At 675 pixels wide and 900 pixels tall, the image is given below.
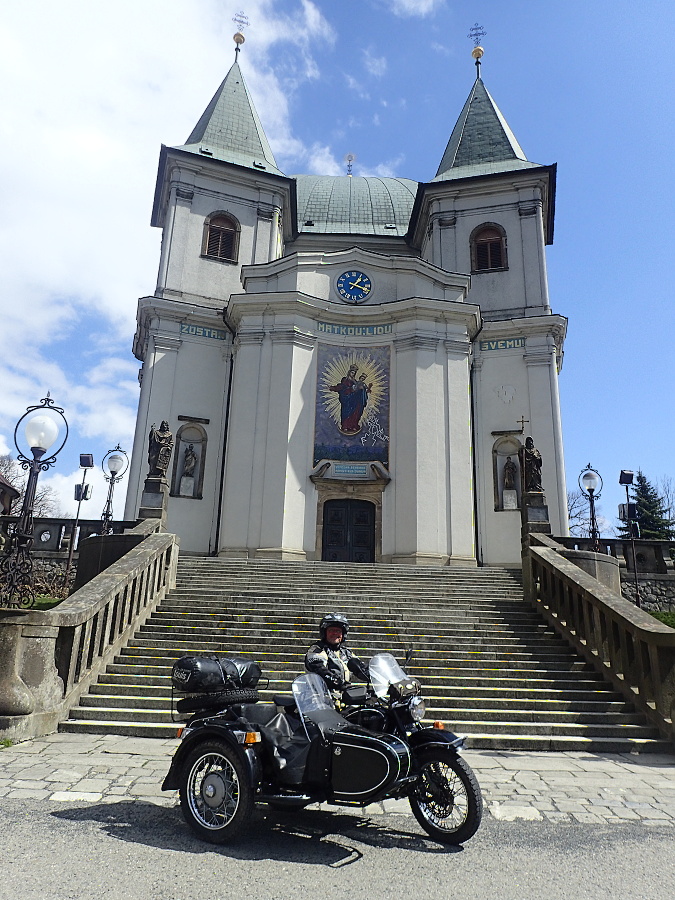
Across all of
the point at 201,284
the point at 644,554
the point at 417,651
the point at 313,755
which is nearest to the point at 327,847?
the point at 313,755

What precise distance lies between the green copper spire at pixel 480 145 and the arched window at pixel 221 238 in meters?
8.94

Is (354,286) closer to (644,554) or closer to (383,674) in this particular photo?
(644,554)

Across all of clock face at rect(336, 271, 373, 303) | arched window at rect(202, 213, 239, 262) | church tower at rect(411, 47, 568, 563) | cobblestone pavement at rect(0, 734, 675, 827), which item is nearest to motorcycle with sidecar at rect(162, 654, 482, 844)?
cobblestone pavement at rect(0, 734, 675, 827)

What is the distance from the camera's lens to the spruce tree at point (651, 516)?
34594 millimetres

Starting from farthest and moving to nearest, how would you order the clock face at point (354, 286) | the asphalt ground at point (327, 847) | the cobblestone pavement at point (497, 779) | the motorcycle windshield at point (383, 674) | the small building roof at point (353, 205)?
the small building roof at point (353, 205), the clock face at point (354, 286), the cobblestone pavement at point (497, 779), the motorcycle windshield at point (383, 674), the asphalt ground at point (327, 847)

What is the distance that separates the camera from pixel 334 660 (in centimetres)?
491

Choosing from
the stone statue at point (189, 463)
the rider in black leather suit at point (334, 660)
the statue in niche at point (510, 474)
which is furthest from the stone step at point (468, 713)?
the statue in niche at point (510, 474)

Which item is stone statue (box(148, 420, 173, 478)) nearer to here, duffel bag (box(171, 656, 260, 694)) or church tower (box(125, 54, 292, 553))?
church tower (box(125, 54, 292, 553))

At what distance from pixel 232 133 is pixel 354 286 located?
34.4 ft

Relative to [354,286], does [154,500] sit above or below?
below

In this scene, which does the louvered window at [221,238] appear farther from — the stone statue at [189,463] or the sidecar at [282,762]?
the sidecar at [282,762]

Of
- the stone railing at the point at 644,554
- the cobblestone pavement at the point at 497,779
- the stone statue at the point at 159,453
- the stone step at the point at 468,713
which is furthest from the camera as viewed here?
the stone railing at the point at 644,554

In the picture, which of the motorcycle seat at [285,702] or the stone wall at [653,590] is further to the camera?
the stone wall at [653,590]

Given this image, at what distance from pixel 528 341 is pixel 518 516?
22.1 ft
